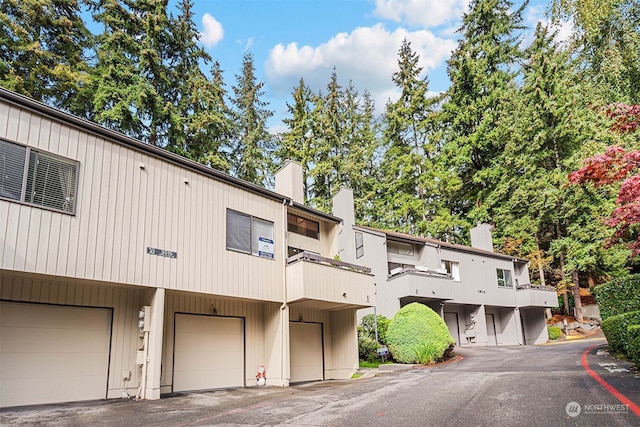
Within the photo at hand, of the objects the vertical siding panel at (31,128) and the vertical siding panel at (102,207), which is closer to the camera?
the vertical siding panel at (31,128)

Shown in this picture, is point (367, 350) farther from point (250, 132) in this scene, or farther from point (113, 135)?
point (250, 132)

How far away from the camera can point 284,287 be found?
13.0m

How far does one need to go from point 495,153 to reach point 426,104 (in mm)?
7108

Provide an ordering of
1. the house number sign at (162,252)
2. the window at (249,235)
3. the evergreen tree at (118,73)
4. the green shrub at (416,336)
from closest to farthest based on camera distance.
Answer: the house number sign at (162,252), the window at (249,235), the green shrub at (416,336), the evergreen tree at (118,73)

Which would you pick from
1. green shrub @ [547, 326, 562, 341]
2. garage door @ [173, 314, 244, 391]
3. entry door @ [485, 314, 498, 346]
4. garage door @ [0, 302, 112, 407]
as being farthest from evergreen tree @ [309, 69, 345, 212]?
garage door @ [0, 302, 112, 407]

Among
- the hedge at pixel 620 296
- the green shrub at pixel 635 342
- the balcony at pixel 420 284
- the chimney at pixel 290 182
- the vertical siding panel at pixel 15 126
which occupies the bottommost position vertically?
the green shrub at pixel 635 342

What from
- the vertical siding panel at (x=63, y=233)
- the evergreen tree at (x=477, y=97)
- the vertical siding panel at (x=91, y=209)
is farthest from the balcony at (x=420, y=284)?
the vertical siding panel at (x=63, y=233)

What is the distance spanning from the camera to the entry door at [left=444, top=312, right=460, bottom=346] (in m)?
25.1

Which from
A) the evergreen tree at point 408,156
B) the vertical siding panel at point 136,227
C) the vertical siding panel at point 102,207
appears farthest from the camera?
the evergreen tree at point 408,156

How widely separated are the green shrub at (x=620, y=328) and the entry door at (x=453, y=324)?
1111cm

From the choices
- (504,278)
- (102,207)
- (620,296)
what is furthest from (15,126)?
(504,278)

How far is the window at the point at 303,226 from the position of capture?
601 inches

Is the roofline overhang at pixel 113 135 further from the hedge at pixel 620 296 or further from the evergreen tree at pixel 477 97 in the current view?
the evergreen tree at pixel 477 97

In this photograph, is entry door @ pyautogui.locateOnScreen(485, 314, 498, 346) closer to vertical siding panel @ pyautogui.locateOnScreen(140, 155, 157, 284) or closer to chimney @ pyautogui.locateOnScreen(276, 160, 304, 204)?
chimney @ pyautogui.locateOnScreen(276, 160, 304, 204)
